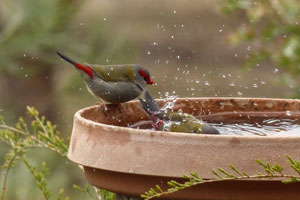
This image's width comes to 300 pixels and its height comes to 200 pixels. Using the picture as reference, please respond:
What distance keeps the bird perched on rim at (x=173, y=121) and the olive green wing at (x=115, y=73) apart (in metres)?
1.34

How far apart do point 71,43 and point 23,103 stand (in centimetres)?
89

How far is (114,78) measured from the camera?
3580 millimetres

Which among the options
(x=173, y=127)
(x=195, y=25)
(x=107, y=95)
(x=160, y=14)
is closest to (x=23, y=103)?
(x=107, y=95)

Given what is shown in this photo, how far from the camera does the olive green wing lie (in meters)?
3.54

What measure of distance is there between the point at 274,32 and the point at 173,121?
1505 millimetres

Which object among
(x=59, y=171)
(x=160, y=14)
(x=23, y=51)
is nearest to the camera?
(x=59, y=171)

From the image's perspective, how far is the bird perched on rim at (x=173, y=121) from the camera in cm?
195

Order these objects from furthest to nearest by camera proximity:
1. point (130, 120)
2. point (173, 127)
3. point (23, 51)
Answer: point (23, 51) < point (130, 120) < point (173, 127)

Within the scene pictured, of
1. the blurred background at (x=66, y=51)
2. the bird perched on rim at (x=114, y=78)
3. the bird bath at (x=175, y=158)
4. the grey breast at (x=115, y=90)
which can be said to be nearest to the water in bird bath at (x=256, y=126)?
→ the bird bath at (x=175, y=158)

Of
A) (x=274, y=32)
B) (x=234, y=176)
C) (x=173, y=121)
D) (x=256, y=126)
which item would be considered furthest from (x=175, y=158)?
(x=274, y=32)

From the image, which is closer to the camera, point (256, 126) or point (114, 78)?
point (256, 126)

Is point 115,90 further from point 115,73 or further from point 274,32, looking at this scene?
point 274,32

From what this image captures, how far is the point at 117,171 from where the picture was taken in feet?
5.66

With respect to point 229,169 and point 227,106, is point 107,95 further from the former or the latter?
point 229,169
